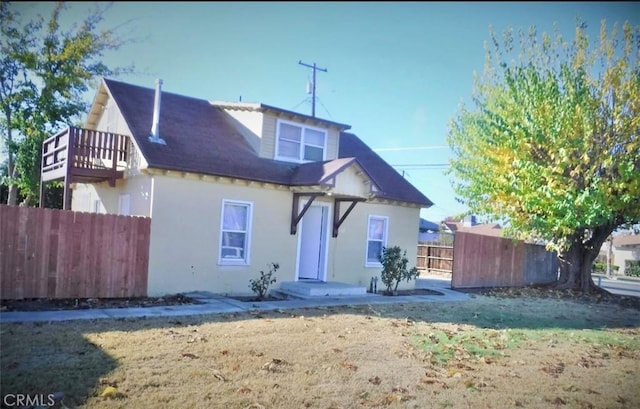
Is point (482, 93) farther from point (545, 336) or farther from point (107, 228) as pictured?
point (107, 228)

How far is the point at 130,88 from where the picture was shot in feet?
50.7

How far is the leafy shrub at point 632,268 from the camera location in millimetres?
19617

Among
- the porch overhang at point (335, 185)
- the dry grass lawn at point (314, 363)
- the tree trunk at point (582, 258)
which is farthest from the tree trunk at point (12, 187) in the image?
the tree trunk at point (582, 258)

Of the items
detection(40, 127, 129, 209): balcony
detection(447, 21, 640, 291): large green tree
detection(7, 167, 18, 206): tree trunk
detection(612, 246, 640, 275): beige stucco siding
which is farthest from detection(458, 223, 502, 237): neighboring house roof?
detection(40, 127, 129, 209): balcony

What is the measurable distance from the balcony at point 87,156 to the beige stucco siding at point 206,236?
2597mm

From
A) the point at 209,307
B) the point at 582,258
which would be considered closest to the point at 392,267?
the point at 209,307

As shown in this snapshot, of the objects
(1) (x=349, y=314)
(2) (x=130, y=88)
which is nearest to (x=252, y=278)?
(1) (x=349, y=314)

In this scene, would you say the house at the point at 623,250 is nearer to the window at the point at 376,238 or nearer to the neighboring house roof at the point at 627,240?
the neighboring house roof at the point at 627,240

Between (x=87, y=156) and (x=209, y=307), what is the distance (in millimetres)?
6035

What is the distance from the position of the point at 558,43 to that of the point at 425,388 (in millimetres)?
15272

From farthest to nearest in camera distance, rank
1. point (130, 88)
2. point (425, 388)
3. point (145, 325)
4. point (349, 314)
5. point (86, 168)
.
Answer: point (130, 88)
point (86, 168)
point (349, 314)
point (145, 325)
point (425, 388)

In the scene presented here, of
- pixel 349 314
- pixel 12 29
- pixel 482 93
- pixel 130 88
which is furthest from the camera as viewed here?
pixel 482 93

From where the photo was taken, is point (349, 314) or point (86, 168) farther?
point (86, 168)

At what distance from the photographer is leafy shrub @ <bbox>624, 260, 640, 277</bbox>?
1962 centimetres
